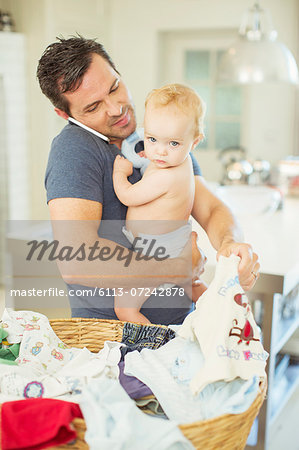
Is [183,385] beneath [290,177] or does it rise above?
above

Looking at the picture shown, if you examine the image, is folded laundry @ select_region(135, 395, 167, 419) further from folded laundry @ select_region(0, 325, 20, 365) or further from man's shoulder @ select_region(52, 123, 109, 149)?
man's shoulder @ select_region(52, 123, 109, 149)

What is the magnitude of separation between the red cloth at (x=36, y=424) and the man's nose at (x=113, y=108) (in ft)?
2.35

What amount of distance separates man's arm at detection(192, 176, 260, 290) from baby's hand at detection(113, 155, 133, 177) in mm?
270

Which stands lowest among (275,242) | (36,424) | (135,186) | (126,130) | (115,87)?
(275,242)

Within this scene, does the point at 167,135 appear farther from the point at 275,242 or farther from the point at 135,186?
the point at 275,242

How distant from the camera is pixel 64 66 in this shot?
1.17 m

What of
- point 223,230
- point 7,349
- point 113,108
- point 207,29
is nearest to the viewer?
point 7,349

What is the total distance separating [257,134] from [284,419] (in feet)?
9.26

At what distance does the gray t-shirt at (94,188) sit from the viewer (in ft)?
3.81

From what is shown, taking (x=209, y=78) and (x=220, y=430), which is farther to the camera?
(x=209, y=78)

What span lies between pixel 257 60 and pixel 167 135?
1.67 metres

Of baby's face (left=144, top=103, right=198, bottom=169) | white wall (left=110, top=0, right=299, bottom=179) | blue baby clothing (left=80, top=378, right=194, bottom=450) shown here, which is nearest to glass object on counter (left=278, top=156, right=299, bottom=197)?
white wall (left=110, top=0, right=299, bottom=179)

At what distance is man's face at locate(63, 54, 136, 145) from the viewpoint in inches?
47.4

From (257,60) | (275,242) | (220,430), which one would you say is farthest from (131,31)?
(220,430)
